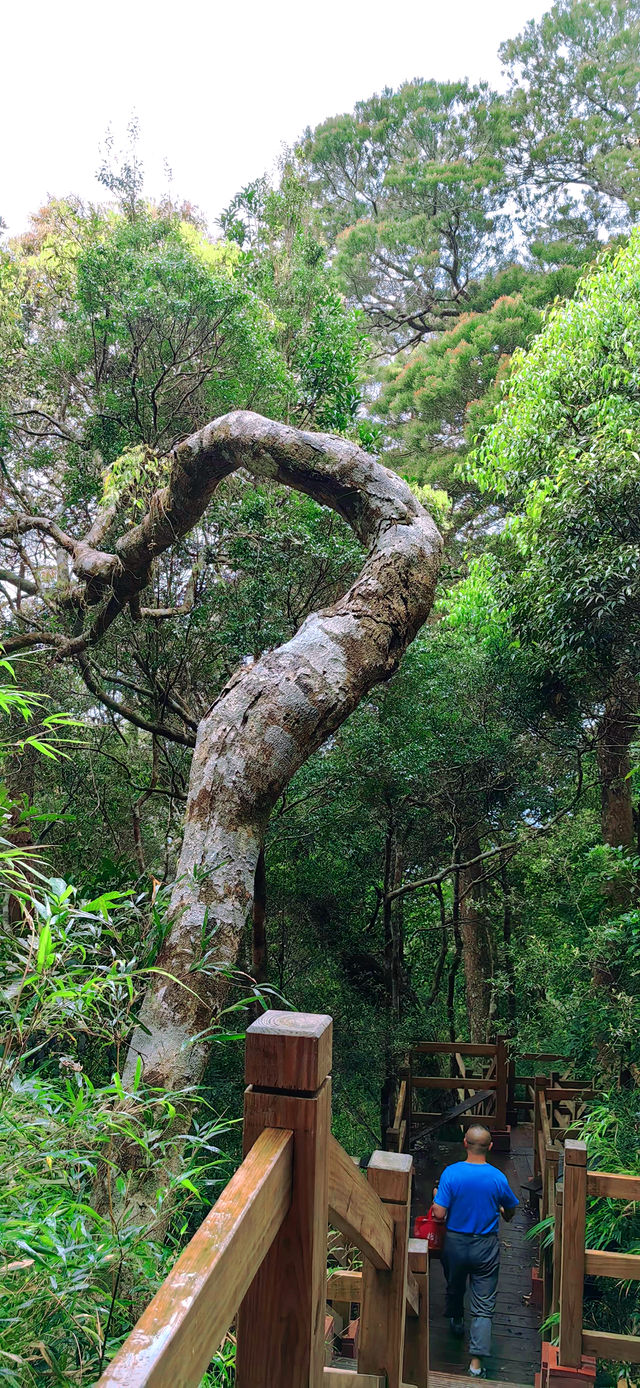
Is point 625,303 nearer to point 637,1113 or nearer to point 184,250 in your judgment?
point 184,250

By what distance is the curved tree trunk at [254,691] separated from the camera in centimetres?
265

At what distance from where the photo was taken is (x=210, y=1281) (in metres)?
0.70

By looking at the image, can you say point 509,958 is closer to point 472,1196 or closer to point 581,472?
point 472,1196

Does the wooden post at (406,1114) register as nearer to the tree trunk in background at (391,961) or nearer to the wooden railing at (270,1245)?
the tree trunk in background at (391,961)

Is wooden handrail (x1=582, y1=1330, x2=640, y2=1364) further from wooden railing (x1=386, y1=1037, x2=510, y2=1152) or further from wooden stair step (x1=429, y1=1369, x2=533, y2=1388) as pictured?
wooden railing (x1=386, y1=1037, x2=510, y2=1152)

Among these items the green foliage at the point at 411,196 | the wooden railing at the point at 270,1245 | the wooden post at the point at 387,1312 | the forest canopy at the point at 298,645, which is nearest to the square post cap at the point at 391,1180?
the wooden post at the point at 387,1312

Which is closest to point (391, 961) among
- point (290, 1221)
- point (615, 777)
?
point (615, 777)

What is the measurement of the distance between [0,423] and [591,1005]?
17.6ft

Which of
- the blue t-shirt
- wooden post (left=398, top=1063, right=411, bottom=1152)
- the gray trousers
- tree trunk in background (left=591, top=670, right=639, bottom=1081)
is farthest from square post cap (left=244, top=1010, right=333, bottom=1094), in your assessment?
wooden post (left=398, top=1063, right=411, bottom=1152)

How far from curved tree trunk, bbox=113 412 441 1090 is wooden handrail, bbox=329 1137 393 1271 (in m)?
0.67

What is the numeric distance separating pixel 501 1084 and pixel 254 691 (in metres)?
5.58

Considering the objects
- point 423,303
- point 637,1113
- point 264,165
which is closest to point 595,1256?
point 637,1113

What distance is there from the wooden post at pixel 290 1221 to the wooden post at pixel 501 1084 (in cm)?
680

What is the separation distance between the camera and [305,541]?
17.0 feet
